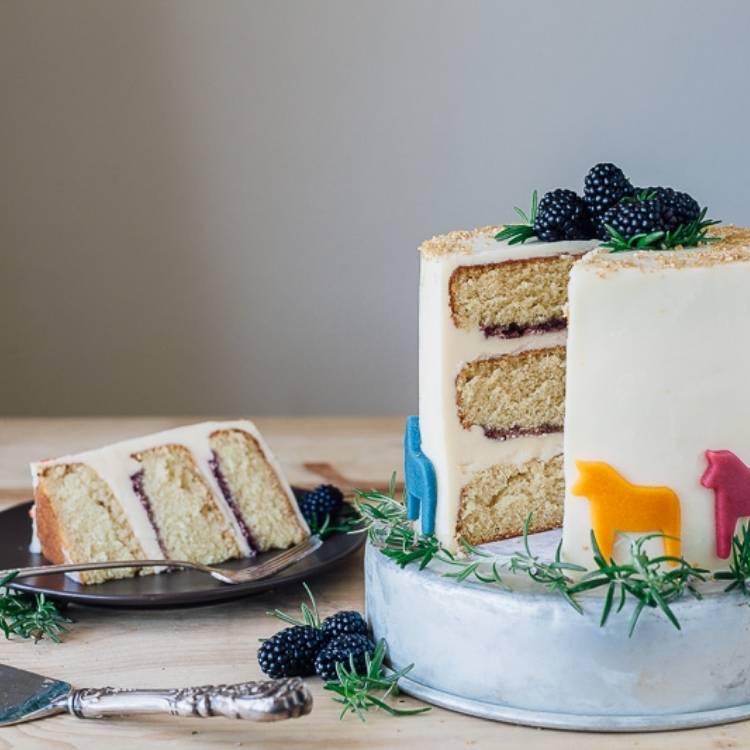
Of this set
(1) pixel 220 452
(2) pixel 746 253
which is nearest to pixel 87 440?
(1) pixel 220 452

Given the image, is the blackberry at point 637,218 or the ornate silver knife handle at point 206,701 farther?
the blackberry at point 637,218

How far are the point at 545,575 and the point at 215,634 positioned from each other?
0.52m

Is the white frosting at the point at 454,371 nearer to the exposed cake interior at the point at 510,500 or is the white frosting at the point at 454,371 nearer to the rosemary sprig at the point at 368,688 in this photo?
the exposed cake interior at the point at 510,500

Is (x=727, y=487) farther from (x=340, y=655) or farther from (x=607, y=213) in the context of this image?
(x=340, y=655)

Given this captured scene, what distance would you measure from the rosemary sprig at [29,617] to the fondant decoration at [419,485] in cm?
49

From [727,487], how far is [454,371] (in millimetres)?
314

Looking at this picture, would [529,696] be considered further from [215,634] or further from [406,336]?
[406,336]

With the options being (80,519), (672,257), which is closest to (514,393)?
(672,257)

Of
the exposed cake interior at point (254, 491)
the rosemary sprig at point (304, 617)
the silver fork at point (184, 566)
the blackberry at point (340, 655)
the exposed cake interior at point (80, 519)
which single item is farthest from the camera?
the exposed cake interior at point (254, 491)

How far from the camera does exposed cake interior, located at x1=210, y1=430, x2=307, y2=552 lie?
75.7 inches

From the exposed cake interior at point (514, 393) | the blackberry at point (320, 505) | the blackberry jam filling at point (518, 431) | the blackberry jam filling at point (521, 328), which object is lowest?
the blackberry at point (320, 505)

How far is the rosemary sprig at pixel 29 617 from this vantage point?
64.3 inches

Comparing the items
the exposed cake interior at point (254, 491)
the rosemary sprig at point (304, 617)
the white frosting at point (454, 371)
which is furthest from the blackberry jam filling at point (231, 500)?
the white frosting at point (454, 371)

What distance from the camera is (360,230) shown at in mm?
3480
